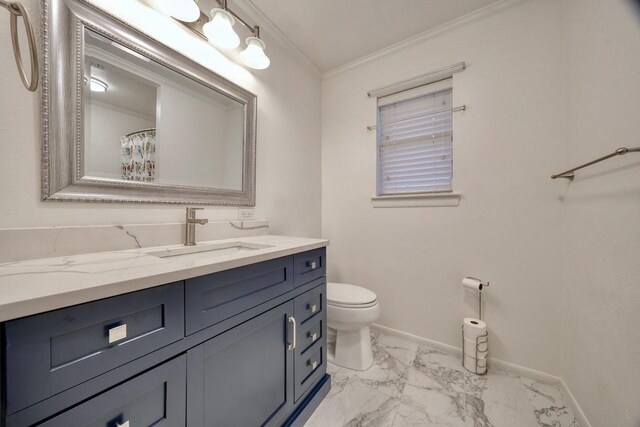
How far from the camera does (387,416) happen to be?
46.9 inches

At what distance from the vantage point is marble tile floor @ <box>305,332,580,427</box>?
3.84 feet

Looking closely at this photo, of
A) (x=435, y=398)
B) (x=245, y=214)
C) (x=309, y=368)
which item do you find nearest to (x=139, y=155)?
(x=245, y=214)

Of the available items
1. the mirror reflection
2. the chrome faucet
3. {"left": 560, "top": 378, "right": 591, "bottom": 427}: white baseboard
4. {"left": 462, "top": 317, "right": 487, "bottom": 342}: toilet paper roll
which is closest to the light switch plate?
the mirror reflection

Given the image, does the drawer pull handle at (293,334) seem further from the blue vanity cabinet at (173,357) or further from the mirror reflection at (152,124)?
the mirror reflection at (152,124)

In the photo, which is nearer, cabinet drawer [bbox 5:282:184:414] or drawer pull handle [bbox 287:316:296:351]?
cabinet drawer [bbox 5:282:184:414]

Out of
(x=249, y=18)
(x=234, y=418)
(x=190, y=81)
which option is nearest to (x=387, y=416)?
(x=234, y=418)

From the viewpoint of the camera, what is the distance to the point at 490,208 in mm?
1582

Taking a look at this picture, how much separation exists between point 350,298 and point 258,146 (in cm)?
121

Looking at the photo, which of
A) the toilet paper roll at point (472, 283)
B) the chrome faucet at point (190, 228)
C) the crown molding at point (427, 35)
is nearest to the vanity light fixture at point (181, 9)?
the chrome faucet at point (190, 228)

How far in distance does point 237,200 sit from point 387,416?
1.44m

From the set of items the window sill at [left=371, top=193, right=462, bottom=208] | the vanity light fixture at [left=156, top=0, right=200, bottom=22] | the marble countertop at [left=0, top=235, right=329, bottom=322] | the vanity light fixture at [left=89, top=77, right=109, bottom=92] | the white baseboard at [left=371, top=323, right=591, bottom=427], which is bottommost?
the white baseboard at [left=371, top=323, right=591, bottom=427]

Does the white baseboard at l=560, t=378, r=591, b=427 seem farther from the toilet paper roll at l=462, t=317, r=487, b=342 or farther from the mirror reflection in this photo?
the mirror reflection

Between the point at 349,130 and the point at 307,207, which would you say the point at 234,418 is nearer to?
the point at 307,207

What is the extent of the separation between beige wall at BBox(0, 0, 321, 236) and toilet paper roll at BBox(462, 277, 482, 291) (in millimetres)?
1241
